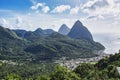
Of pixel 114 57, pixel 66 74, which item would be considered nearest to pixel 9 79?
pixel 66 74

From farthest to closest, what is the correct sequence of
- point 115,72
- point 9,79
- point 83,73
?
point 83,73, point 115,72, point 9,79

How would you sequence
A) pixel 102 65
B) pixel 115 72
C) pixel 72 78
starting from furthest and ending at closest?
pixel 102 65
pixel 115 72
pixel 72 78

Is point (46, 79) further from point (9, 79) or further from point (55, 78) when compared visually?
point (9, 79)

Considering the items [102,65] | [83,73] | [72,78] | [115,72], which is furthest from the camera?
[102,65]

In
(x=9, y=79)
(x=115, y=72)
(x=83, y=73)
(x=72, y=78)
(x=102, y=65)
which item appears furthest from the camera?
(x=102, y=65)

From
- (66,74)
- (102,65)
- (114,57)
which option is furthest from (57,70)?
(114,57)

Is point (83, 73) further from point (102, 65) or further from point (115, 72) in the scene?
point (102, 65)

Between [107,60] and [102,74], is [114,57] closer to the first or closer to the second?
[107,60]

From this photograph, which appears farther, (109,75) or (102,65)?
(102,65)
